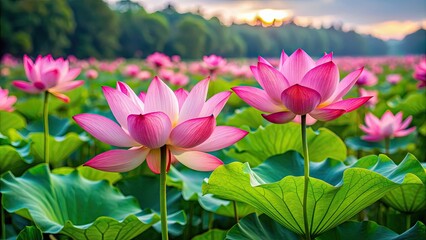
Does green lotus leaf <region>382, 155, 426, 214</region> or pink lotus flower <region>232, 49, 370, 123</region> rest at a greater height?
pink lotus flower <region>232, 49, 370, 123</region>

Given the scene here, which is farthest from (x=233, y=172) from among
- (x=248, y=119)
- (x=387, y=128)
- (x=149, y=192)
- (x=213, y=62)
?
(x=213, y=62)

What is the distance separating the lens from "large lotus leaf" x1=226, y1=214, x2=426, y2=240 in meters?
0.90

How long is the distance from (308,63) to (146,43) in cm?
3204

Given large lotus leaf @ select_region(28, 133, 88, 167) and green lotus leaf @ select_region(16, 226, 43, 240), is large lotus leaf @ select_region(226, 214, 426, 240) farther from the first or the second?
large lotus leaf @ select_region(28, 133, 88, 167)

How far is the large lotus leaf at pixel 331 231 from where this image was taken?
0.90 metres

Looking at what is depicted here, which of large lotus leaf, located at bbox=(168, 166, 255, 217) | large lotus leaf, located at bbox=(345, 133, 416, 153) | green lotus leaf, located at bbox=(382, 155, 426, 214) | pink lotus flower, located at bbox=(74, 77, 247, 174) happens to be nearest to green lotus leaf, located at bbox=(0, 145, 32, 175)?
large lotus leaf, located at bbox=(168, 166, 255, 217)

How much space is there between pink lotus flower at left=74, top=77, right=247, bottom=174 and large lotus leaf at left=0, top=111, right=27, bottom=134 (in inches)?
47.9

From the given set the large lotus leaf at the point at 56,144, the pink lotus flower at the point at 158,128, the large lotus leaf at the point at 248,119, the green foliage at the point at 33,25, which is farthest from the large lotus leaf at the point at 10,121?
the green foliage at the point at 33,25

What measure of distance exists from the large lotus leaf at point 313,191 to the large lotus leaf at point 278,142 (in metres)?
0.44

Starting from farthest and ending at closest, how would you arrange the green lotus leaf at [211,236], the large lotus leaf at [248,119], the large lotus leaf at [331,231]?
1. the large lotus leaf at [248,119]
2. the green lotus leaf at [211,236]
3. the large lotus leaf at [331,231]

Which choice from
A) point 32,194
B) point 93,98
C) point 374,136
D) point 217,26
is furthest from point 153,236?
point 217,26

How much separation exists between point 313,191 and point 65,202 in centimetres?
63

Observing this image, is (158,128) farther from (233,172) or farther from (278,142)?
(278,142)

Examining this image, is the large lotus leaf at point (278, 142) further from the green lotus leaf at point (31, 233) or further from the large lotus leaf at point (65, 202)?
the green lotus leaf at point (31, 233)
